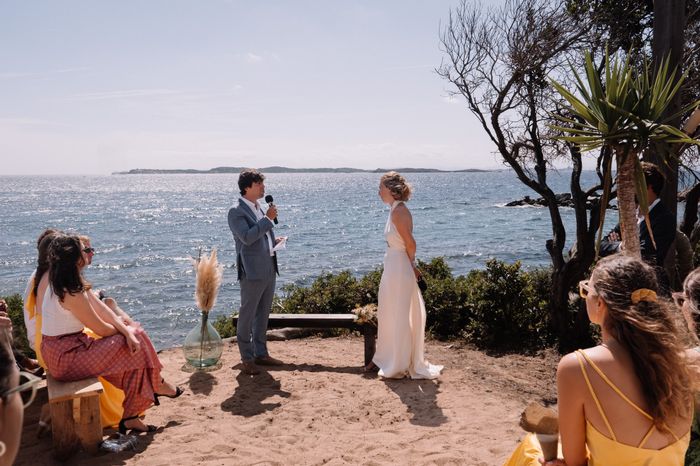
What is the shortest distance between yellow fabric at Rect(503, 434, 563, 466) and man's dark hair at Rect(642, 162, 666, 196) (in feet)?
9.45

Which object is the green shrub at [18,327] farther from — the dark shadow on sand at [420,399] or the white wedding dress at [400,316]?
the dark shadow on sand at [420,399]

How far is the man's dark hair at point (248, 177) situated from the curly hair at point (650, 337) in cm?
473

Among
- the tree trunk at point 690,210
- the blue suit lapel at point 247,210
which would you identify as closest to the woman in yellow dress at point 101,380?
the blue suit lapel at point 247,210

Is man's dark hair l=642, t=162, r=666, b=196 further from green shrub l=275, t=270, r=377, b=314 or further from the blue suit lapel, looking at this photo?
green shrub l=275, t=270, r=377, b=314

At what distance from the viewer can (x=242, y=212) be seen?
6.68 metres

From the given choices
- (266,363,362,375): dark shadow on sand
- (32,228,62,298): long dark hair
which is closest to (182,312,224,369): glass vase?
(266,363,362,375): dark shadow on sand

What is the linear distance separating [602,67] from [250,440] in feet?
21.5

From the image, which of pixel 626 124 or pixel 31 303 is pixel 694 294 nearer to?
pixel 626 124

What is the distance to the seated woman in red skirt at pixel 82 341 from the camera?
492 centimetres

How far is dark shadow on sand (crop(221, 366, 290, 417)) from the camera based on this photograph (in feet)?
19.3

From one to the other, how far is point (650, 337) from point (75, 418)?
4149 mm

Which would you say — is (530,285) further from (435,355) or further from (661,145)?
(661,145)

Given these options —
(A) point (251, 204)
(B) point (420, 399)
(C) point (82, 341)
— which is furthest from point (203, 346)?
(B) point (420, 399)

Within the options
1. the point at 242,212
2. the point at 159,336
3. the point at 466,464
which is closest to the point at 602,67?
the point at 242,212
